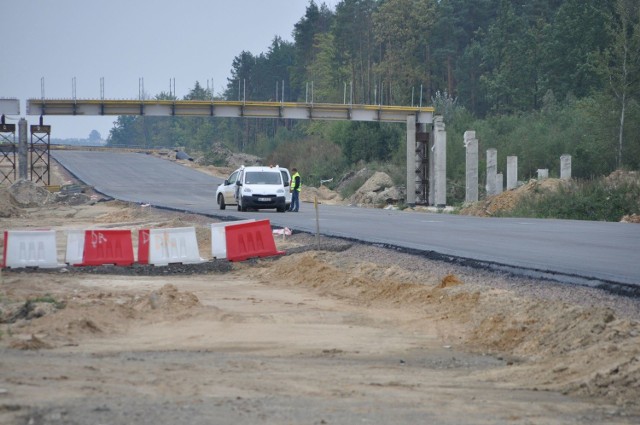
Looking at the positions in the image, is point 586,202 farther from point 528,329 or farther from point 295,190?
point 528,329

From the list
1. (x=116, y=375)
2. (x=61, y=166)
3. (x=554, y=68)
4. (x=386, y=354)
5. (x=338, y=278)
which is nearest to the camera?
(x=116, y=375)

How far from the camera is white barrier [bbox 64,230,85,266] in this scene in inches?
865

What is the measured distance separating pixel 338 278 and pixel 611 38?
69.7 metres

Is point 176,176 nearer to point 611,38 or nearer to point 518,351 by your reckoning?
point 611,38

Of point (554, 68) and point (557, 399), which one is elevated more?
point (554, 68)

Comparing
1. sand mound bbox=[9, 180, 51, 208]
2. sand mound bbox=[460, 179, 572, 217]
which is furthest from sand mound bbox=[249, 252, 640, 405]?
sand mound bbox=[9, 180, 51, 208]

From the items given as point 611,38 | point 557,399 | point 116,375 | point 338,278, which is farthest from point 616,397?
point 611,38

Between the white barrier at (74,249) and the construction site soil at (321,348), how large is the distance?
2.60 feet

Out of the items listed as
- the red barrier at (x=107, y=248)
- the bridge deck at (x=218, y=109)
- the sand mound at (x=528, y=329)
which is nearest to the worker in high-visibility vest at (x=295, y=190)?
the red barrier at (x=107, y=248)

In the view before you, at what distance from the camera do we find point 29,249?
21.5 m

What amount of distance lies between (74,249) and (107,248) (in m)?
0.68

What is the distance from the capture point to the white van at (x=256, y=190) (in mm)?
46438

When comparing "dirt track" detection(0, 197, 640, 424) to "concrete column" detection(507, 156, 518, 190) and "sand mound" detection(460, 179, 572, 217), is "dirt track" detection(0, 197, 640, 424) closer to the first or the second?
"sand mound" detection(460, 179, 572, 217)

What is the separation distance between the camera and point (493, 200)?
4994 centimetres
